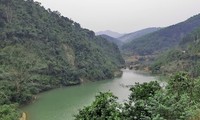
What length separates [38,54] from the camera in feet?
157

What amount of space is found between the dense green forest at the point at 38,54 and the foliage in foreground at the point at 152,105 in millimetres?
14860

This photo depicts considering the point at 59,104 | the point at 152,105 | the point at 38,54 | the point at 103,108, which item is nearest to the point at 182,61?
the point at 38,54

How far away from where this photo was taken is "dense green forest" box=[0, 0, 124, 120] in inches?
1373

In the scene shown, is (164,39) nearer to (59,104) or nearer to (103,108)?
(59,104)

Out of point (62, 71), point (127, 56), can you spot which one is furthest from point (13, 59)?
point (127, 56)

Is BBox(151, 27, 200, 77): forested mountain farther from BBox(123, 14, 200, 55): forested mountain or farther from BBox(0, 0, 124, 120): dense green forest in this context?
BBox(123, 14, 200, 55): forested mountain

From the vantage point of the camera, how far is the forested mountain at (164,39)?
10562 cm

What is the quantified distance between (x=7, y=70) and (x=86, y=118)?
24028 millimetres

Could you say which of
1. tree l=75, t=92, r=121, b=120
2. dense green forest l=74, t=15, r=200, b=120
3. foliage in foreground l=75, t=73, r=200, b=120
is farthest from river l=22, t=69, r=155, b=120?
tree l=75, t=92, r=121, b=120

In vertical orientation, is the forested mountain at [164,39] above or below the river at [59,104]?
above

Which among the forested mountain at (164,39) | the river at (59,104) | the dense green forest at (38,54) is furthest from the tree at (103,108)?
the forested mountain at (164,39)

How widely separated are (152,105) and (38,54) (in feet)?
121

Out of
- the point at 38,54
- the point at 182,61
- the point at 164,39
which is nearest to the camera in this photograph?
the point at 38,54

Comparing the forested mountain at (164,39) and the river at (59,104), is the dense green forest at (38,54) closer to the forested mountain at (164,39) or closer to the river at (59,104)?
the river at (59,104)
